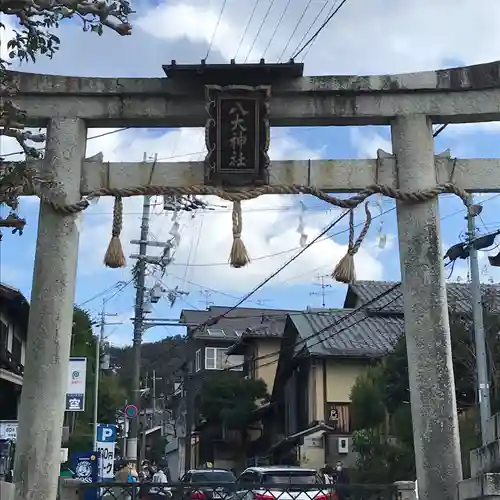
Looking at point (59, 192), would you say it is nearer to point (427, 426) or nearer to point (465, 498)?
point (427, 426)

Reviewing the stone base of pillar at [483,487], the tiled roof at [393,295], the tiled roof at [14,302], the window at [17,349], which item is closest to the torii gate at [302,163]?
the stone base of pillar at [483,487]

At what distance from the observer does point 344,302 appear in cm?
3616

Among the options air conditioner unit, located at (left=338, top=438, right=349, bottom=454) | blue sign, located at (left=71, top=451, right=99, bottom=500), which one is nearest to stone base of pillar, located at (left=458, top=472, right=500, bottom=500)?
blue sign, located at (left=71, top=451, right=99, bottom=500)

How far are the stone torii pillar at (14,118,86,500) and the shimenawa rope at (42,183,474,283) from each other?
0.32m

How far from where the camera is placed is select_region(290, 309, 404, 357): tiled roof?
29.0 meters

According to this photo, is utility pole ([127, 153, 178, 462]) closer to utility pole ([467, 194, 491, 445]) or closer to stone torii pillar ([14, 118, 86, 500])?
utility pole ([467, 194, 491, 445])

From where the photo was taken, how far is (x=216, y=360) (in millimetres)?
52219

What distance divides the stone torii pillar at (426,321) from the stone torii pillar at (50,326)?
164 inches

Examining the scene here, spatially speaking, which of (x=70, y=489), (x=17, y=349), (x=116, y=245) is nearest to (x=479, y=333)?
(x=116, y=245)

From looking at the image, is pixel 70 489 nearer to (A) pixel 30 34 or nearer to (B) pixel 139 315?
(A) pixel 30 34

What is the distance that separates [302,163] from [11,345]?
14474mm

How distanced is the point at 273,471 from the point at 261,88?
30.0 feet

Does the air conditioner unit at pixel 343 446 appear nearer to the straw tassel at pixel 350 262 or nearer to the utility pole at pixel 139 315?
the utility pole at pixel 139 315

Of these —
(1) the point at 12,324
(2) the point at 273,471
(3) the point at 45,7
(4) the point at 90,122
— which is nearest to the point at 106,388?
(1) the point at 12,324
